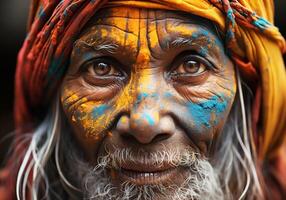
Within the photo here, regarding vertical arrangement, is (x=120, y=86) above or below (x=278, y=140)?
above

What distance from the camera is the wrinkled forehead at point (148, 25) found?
1.97m

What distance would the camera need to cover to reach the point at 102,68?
208 cm

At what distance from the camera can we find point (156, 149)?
1.96m

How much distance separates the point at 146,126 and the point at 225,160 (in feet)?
1.75

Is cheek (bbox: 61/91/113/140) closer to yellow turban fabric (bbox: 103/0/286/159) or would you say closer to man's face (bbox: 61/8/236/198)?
man's face (bbox: 61/8/236/198)

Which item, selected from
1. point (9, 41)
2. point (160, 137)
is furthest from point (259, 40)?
point (9, 41)

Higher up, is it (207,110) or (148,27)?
(148,27)

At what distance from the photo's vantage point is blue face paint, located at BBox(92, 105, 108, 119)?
2.03m

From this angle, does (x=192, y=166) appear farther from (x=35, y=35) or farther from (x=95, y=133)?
(x=35, y=35)

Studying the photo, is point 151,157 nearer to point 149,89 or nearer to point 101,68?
point 149,89

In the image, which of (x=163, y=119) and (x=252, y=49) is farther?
(x=252, y=49)

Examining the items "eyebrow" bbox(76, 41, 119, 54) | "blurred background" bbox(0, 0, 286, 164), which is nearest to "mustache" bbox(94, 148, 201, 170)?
"eyebrow" bbox(76, 41, 119, 54)

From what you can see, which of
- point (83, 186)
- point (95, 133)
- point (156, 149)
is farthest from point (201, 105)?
point (83, 186)

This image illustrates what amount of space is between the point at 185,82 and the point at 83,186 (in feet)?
2.04
